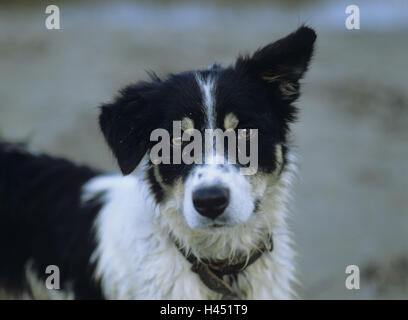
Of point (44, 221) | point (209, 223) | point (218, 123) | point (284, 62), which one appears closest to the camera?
point (209, 223)

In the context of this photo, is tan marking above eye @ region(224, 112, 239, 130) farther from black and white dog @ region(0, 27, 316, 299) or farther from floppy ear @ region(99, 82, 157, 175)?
floppy ear @ region(99, 82, 157, 175)

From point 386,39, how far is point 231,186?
32.8 ft

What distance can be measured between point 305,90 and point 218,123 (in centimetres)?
707

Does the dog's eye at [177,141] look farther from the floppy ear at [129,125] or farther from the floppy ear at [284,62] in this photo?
the floppy ear at [284,62]

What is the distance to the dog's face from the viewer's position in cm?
299

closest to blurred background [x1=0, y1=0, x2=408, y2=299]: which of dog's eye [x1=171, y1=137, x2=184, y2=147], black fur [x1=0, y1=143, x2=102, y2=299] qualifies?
black fur [x1=0, y1=143, x2=102, y2=299]

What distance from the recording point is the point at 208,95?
10.5ft

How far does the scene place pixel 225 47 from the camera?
11.8 meters

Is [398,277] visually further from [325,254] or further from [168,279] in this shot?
[168,279]

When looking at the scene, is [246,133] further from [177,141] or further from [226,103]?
[177,141]

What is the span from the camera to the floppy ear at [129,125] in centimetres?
332

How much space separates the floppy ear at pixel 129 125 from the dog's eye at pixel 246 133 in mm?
568

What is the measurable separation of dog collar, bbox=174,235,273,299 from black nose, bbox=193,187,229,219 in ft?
1.76

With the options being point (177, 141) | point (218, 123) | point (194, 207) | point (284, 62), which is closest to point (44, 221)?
point (177, 141)
